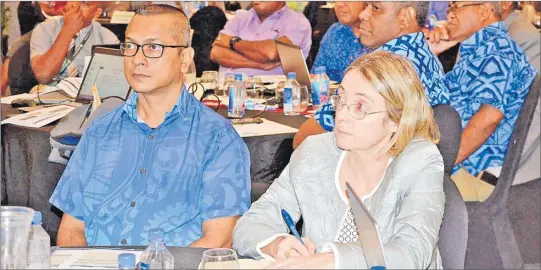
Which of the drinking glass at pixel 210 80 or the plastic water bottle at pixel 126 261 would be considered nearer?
the plastic water bottle at pixel 126 261

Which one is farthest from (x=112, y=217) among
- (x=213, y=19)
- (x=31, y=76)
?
(x=213, y=19)

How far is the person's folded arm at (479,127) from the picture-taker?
→ 404 centimetres

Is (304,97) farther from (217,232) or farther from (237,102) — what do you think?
(217,232)

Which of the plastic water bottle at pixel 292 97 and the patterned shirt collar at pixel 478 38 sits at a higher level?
the patterned shirt collar at pixel 478 38

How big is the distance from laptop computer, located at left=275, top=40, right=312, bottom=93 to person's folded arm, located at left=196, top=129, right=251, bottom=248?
7.60 ft

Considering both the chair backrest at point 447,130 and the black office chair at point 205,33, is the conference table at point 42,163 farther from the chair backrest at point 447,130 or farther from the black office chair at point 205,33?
the black office chair at point 205,33

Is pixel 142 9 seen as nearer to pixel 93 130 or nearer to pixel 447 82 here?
pixel 93 130

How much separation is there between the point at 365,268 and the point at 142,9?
1346 mm

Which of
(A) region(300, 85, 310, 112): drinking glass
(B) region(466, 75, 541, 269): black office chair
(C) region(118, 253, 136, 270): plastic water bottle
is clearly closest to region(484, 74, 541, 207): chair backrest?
(B) region(466, 75, 541, 269): black office chair

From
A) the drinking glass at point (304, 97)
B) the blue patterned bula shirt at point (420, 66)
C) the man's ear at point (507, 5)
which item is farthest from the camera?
the man's ear at point (507, 5)

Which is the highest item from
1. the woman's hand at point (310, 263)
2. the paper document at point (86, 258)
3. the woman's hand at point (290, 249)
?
the woman's hand at point (310, 263)

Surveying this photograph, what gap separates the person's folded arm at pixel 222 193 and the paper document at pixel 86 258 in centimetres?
55

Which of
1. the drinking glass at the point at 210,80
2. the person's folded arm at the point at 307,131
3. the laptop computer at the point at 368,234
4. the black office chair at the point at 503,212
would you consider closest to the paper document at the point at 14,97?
the drinking glass at the point at 210,80

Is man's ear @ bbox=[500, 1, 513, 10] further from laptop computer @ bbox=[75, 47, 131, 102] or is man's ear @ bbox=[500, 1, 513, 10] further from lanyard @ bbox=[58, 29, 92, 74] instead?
lanyard @ bbox=[58, 29, 92, 74]
